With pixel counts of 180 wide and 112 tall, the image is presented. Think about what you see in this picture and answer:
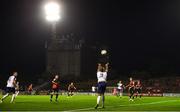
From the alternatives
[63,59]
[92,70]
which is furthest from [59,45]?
[92,70]

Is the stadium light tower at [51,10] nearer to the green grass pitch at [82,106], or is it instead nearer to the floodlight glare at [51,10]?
the floodlight glare at [51,10]

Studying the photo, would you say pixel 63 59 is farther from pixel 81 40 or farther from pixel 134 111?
pixel 134 111

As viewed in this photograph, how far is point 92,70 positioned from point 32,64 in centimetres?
1622

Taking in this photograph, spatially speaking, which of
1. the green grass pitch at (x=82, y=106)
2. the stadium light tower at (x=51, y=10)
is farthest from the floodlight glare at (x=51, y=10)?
the green grass pitch at (x=82, y=106)

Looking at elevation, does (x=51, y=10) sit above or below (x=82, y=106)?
above

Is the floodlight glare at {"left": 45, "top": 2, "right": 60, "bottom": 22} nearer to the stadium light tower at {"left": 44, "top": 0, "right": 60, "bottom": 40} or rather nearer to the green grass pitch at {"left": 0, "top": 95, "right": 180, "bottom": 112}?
the stadium light tower at {"left": 44, "top": 0, "right": 60, "bottom": 40}

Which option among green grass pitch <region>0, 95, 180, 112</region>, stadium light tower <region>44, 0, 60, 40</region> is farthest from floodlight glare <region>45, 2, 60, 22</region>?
green grass pitch <region>0, 95, 180, 112</region>

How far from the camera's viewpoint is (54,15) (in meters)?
70.8

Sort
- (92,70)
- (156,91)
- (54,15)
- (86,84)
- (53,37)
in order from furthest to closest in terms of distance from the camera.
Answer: (92,70)
(53,37)
(86,84)
(54,15)
(156,91)

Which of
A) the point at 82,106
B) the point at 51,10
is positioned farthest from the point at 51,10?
the point at 82,106

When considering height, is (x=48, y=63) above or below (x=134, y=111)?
above

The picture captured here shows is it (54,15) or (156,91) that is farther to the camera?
(54,15)

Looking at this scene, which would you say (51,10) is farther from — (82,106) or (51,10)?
(82,106)


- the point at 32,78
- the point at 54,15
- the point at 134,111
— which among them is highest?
the point at 54,15
